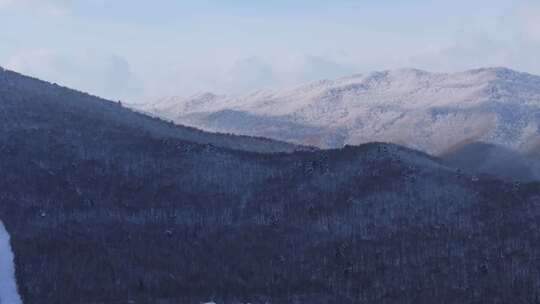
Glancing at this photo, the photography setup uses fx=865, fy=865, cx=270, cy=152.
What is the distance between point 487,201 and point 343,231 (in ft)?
39.4

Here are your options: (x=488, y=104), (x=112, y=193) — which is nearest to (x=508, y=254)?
(x=112, y=193)

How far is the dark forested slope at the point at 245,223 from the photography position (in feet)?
148

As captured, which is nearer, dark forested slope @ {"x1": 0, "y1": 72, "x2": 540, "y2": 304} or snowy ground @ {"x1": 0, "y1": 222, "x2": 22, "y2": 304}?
snowy ground @ {"x1": 0, "y1": 222, "x2": 22, "y2": 304}

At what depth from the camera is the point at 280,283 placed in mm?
46406

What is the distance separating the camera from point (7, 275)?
1667 inches

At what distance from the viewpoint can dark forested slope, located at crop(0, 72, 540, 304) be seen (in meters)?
45.1

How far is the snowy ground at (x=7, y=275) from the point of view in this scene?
129ft

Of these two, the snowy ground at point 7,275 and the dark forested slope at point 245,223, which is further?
the dark forested slope at point 245,223

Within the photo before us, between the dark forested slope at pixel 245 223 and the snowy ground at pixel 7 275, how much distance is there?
44cm

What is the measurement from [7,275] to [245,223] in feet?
58.9

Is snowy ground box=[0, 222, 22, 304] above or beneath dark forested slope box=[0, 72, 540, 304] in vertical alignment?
beneath

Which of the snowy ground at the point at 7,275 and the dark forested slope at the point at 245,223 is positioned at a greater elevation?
the dark forested slope at the point at 245,223

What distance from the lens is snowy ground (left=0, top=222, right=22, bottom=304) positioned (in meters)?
39.3

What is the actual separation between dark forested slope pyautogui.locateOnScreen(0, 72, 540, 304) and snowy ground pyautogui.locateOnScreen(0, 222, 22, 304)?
443mm
